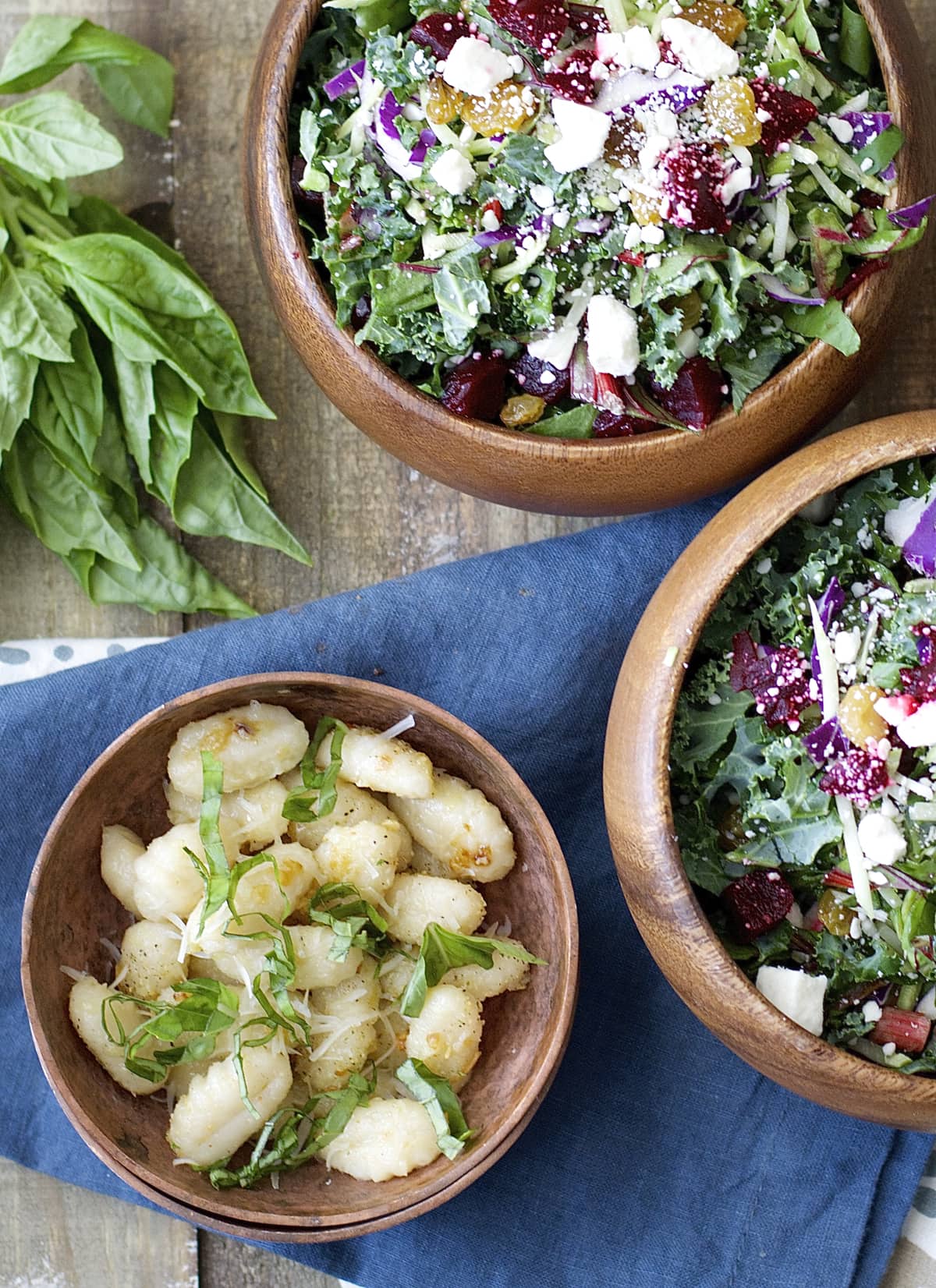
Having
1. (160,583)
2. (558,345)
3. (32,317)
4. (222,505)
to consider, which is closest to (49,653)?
(160,583)

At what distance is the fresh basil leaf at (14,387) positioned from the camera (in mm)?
1528

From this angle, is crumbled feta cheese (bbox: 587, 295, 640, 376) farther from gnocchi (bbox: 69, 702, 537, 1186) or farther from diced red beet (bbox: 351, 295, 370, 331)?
gnocchi (bbox: 69, 702, 537, 1186)

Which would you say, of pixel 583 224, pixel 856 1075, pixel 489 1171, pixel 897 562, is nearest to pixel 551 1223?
pixel 489 1171

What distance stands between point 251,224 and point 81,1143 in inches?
43.1

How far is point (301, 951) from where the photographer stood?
4.54 ft

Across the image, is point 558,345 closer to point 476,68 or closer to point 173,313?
point 476,68

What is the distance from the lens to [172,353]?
157 cm

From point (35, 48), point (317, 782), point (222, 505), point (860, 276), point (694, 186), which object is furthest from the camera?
point (222, 505)

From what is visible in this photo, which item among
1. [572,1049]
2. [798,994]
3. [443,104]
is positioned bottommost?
[572,1049]

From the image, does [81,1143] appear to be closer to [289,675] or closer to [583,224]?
[289,675]

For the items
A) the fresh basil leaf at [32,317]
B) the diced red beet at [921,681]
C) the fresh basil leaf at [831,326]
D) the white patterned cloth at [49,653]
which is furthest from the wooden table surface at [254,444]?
the diced red beet at [921,681]

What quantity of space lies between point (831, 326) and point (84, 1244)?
1.41 m

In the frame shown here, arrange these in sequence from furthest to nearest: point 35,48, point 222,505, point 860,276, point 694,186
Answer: point 222,505 → point 35,48 → point 860,276 → point 694,186

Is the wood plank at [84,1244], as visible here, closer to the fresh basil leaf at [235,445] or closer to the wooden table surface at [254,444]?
the wooden table surface at [254,444]
